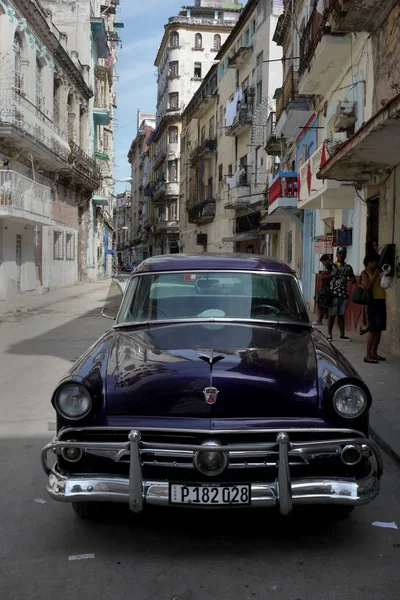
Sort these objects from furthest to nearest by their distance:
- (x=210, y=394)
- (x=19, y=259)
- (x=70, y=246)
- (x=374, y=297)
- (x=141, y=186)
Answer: (x=141, y=186) < (x=70, y=246) < (x=19, y=259) < (x=374, y=297) < (x=210, y=394)

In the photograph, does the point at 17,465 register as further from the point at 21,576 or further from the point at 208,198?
the point at 208,198

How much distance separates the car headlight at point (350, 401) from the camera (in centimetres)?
316

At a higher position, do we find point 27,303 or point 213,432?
point 213,432

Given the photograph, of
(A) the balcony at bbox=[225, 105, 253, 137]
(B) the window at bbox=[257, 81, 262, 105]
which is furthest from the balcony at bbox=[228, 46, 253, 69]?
(A) the balcony at bbox=[225, 105, 253, 137]

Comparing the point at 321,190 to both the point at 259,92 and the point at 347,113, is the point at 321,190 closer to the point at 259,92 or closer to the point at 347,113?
the point at 347,113

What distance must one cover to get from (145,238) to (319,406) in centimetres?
7849

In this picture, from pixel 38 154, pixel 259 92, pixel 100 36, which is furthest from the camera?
pixel 100 36

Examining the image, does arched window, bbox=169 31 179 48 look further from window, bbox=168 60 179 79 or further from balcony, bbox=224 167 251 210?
balcony, bbox=224 167 251 210

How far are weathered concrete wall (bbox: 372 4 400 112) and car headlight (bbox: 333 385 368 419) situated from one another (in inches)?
305

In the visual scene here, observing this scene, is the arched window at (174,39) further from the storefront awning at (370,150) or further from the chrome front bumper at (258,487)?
the chrome front bumper at (258,487)

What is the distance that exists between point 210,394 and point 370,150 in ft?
22.3

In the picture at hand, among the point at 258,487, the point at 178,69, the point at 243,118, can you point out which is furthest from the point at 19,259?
the point at 178,69

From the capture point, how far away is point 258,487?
2.97m

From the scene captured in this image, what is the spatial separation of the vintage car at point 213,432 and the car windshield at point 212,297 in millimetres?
874
